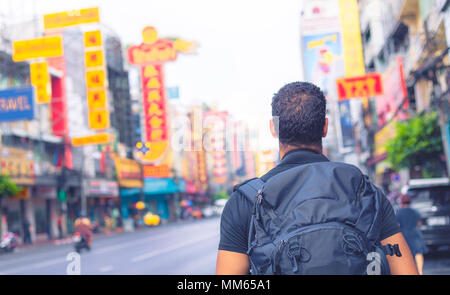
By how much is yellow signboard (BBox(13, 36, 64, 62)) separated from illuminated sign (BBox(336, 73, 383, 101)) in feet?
32.1

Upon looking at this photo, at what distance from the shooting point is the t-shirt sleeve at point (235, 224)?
2135 millimetres

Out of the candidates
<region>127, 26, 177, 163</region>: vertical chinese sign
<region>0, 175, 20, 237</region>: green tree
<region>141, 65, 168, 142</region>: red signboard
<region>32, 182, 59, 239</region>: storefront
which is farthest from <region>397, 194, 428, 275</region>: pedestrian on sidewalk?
<region>32, 182, 59, 239</region>: storefront

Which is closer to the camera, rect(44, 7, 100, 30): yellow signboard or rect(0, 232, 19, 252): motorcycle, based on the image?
rect(44, 7, 100, 30): yellow signboard

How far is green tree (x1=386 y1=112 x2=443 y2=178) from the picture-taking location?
21.0 metres

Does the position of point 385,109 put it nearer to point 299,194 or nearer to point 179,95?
point 179,95

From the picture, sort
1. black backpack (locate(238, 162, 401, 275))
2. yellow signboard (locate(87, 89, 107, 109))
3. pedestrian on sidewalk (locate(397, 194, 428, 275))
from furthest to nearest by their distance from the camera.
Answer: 1. yellow signboard (locate(87, 89, 107, 109))
2. pedestrian on sidewalk (locate(397, 194, 428, 275))
3. black backpack (locate(238, 162, 401, 275))

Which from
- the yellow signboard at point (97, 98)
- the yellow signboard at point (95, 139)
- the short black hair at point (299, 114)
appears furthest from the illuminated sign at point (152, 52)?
the short black hair at point (299, 114)

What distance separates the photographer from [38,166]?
36.1 m

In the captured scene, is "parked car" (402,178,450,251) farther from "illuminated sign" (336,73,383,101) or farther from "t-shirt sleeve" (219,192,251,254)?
"t-shirt sleeve" (219,192,251,254)

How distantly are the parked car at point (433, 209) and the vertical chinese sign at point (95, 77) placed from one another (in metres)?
9.18

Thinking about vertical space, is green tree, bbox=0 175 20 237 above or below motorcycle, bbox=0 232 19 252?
above

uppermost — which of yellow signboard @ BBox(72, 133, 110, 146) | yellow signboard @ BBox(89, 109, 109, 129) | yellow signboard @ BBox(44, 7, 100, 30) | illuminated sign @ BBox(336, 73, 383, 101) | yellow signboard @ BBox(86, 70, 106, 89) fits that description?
yellow signboard @ BBox(44, 7, 100, 30)
